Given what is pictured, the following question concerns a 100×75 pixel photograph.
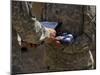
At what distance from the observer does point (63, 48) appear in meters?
2.07

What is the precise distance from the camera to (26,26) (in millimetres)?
1948

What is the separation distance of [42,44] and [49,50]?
99 mm

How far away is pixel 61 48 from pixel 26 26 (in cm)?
44

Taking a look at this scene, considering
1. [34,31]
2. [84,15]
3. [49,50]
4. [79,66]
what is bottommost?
[79,66]

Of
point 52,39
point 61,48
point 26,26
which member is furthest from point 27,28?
point 61,48

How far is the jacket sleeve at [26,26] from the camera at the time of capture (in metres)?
1.91

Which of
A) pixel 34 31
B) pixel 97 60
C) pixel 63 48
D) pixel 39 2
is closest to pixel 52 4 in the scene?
pixel 39 2

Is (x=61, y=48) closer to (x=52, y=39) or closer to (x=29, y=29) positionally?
(x=52, y=39)

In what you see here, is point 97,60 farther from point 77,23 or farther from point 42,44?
point 42,44

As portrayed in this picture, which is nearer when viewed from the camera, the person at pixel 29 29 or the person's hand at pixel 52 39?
the person at pixel 29 29

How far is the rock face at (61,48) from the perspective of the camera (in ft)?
6.33

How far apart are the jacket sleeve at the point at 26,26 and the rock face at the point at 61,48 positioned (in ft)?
0.03

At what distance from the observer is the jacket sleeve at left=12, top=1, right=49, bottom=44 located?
75.1 inches

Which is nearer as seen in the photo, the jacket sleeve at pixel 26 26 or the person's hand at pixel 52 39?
the jacket sleeve at pixel 26 26
